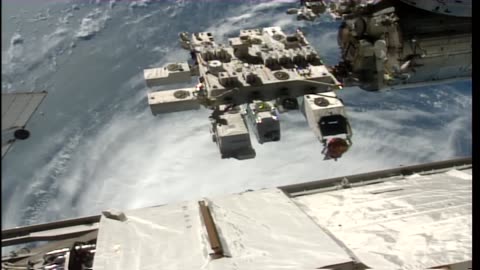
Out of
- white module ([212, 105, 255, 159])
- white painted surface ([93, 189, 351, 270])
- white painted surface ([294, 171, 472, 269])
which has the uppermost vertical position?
white module ([212, 105, 255, 159])

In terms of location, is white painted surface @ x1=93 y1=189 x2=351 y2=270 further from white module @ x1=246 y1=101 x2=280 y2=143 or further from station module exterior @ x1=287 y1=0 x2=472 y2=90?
station module exterior @ x1=287 y1=0 x2=472 y2=90

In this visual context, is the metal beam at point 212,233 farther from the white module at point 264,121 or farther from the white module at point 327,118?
the white module at point 327,118

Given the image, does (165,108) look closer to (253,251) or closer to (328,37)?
(253,251)

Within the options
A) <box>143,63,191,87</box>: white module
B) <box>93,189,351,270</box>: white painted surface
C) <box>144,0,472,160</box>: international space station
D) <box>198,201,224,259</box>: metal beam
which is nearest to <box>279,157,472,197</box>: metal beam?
<box>144,0,472,160</box>: international space station

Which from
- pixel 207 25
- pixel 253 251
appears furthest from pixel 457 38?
pixel 207 25

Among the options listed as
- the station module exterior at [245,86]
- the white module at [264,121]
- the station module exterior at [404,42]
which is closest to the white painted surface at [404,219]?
the station module exterior at [245,86]

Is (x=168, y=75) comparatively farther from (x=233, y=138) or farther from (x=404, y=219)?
(x=404, y=219)

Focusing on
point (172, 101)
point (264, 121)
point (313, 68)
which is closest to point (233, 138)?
point (264, 121)
